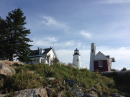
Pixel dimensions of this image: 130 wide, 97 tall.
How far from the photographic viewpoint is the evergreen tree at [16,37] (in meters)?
16.3

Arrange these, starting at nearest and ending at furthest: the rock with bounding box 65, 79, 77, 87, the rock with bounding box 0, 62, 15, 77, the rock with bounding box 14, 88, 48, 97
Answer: the rock with bounding box 14, 88, 48, 97, the rock with bounding box 0, 62, 15, 77, the rock with bounding box 65, 79, 77, 87

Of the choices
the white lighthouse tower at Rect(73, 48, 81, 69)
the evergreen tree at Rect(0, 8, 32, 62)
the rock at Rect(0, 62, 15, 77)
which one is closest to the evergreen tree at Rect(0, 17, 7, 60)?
the evergreen tree at Rect(0, 8, 32, 62)

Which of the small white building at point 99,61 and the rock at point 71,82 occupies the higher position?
the small white building at point 99,61

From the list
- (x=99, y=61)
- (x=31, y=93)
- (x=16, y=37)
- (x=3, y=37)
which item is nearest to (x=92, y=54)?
(x=99, y=61)

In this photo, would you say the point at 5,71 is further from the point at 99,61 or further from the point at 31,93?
the point at 99,61

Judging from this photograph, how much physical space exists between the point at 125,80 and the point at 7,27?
19.7 meters

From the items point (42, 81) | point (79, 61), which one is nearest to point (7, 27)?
point (42, 81)

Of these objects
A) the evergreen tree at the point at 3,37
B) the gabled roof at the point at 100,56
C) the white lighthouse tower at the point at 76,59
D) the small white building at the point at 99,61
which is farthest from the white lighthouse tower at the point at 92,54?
the evergreen tree at the point at 3,37

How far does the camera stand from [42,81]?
27.6 ft

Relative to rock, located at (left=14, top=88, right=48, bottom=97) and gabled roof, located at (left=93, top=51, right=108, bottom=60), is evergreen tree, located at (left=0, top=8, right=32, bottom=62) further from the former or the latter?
gabled roof, located at (left=93, top=51, right=108, bottom=60)

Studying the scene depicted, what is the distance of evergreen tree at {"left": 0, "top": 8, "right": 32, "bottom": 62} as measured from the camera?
53.6 ft

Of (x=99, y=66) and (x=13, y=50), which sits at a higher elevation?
(x=13, y=50)

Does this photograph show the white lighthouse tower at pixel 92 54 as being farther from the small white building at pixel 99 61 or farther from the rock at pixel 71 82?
the rock at pixel 71 82

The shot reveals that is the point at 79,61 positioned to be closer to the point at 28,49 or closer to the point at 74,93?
the point at 28,49
